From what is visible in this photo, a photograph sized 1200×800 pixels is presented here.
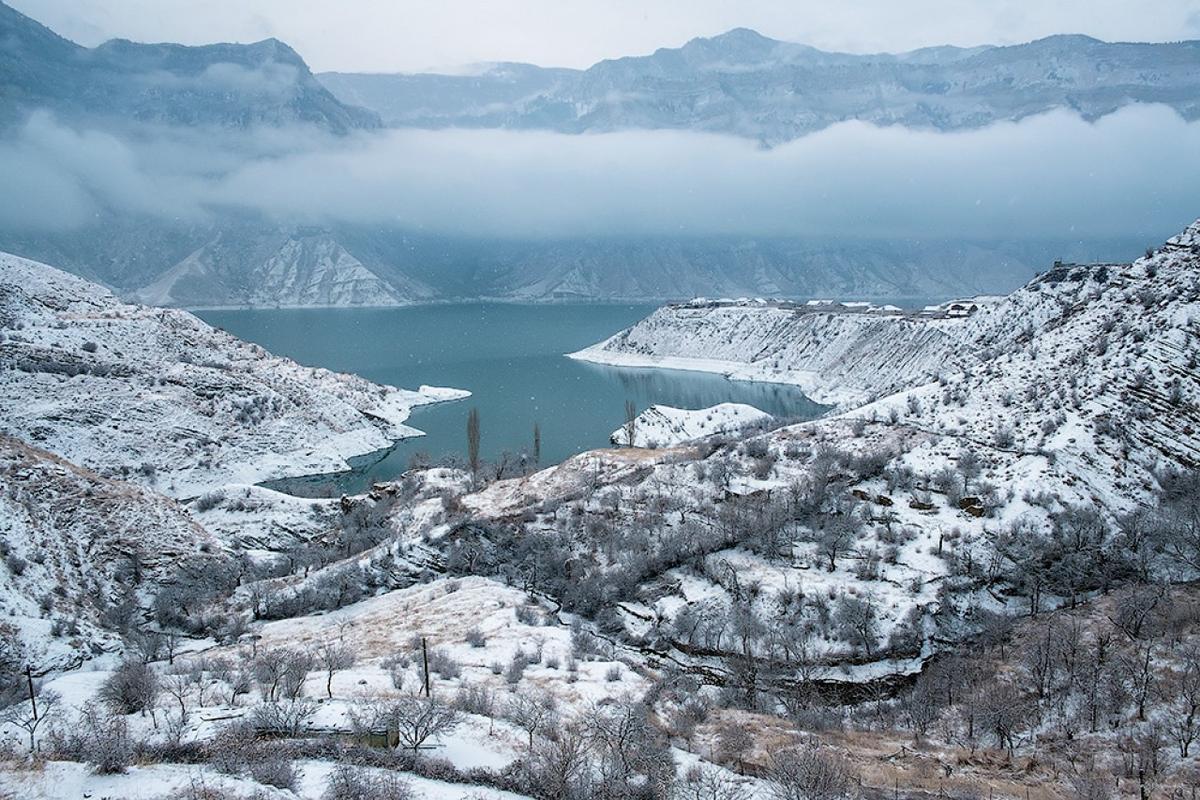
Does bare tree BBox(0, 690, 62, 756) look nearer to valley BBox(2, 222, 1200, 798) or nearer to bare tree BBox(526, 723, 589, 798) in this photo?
valley BBox(2, 222, 1200, 798)

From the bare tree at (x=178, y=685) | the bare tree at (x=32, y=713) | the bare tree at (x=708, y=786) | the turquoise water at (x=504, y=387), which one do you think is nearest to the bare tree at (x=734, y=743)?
the bare tree at (x=708, y=786)

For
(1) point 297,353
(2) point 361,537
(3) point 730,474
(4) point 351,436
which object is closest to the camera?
(3) point 730,474

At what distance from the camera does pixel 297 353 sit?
145750 millimetres

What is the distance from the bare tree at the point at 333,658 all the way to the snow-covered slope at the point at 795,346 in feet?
219

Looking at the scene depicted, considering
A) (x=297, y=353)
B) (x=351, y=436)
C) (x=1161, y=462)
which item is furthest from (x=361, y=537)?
(x=297, y=353)

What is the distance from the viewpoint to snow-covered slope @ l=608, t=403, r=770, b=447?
69688 millimetres

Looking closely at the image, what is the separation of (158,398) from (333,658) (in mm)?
55941

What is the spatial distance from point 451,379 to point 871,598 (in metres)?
100

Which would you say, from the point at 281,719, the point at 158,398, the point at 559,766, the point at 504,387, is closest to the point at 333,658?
the point at 281,719

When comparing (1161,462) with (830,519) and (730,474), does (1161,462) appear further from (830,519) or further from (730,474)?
(730,474)

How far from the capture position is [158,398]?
6438 centimetres

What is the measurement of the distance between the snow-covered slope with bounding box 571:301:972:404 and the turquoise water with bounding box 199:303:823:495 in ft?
17.9

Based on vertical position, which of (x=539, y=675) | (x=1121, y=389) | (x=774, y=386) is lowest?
(x=774, y=386)

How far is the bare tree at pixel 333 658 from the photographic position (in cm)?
1680
